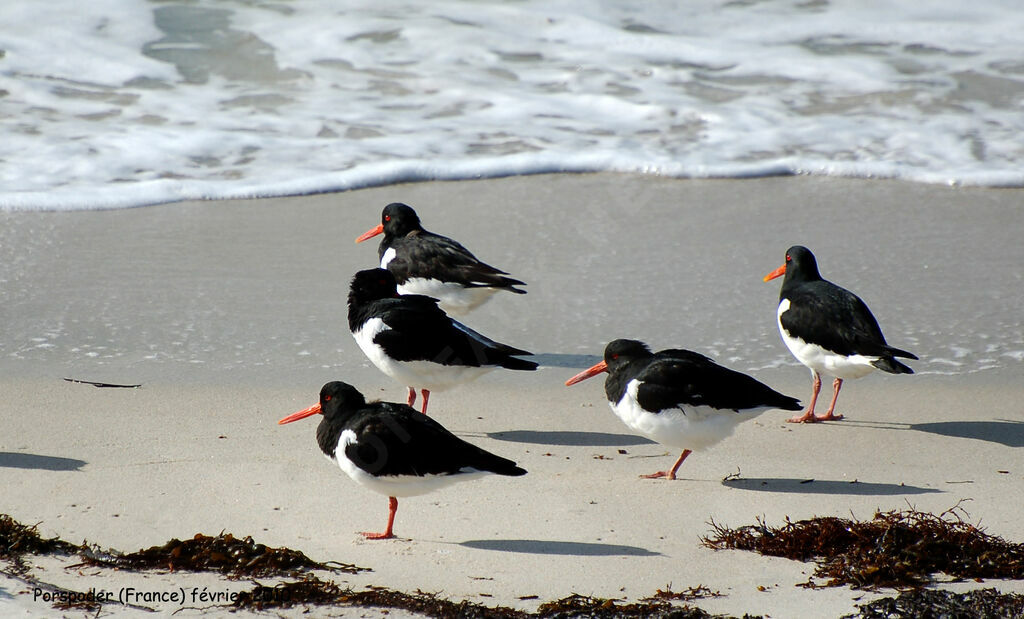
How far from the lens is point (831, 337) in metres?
5.70

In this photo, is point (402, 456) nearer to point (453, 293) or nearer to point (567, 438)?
point (567, 438)

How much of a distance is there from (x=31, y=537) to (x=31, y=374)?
2196 mm

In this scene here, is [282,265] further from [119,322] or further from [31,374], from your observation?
[31,374]

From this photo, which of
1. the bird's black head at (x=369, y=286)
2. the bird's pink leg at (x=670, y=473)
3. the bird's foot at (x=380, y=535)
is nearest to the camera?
the bird's foot at (x=380, y=535)

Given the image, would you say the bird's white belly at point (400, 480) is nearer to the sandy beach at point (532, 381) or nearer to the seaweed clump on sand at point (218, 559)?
the sandy beach at point (532, 381)

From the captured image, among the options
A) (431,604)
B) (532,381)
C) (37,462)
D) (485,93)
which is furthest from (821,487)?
(485,93)

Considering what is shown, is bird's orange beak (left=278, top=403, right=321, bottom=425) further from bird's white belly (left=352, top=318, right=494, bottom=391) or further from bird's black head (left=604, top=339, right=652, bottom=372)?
bird's black head (left=604, top=339, right=652, bottom=372)

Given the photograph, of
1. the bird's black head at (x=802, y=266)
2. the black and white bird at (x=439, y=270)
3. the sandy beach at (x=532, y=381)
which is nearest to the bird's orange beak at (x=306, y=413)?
the sandy beach at (x=532, y=381)

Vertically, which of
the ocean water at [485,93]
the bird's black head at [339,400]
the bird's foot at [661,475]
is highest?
the ocean water at [485,93]

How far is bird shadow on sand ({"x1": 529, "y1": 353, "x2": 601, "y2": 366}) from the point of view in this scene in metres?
6.30

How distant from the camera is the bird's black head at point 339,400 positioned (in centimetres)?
455

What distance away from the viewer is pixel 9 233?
7.94 m

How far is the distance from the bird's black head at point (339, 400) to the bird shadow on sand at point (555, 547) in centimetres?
77

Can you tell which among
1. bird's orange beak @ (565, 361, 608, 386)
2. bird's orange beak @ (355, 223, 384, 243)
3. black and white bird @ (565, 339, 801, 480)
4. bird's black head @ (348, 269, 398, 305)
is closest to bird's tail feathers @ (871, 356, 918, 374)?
black and white bird @ (565, 339, 801, 480)
